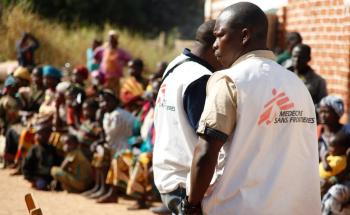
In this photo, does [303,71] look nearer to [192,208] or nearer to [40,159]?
[40,159]

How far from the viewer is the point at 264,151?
113 inches

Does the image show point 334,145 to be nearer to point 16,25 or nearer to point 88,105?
point 88,105

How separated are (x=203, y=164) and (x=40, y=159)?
5.85 meters

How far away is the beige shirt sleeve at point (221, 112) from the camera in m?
2.83

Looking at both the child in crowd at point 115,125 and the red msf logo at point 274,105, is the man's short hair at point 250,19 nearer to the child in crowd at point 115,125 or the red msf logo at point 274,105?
the red msf logo at point 274,105

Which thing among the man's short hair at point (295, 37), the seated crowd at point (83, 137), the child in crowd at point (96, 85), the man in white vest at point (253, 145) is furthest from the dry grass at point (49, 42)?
the man in white vest at point (253, 145)

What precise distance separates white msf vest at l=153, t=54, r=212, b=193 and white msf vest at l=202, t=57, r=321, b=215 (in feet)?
1.77

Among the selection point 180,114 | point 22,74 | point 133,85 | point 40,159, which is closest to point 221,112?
point 180,114

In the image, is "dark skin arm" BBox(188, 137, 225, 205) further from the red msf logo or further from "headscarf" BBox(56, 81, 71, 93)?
"headscarf" BBox(56, 81, 71, 93)

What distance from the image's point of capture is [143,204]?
7.38 meters

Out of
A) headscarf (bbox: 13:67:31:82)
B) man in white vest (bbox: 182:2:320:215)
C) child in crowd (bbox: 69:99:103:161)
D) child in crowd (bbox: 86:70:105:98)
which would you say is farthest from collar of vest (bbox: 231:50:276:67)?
headscarf (bbox: 13:67:31:82)

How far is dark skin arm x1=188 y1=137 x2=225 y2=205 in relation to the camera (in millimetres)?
2846

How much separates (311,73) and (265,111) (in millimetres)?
4123

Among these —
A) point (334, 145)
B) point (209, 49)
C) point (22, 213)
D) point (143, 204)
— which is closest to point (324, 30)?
point (334, 145)
